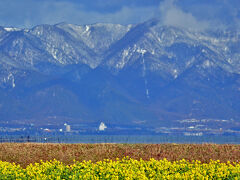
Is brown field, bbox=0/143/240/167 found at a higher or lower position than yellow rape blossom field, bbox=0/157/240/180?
higher

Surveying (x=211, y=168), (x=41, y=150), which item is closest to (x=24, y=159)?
(x=41, y=150)

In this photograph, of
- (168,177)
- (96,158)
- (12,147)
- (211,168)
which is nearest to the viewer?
(168,177)

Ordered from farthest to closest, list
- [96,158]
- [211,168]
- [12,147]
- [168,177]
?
1. [12,147]
2. [96,158]
3. [211,168]
4. [168,177]

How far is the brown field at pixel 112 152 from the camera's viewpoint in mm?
39406

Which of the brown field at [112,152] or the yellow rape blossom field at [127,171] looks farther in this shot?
the brown field at [112,152]

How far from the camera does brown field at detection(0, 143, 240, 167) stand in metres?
39.4

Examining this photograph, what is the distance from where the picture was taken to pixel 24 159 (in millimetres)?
39812

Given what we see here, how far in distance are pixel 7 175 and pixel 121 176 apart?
536 cm

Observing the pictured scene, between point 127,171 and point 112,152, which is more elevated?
point 112,152

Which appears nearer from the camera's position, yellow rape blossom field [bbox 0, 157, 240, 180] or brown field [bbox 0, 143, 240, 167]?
yellow rape blossom field [bbox 0, 157, 240, 180]

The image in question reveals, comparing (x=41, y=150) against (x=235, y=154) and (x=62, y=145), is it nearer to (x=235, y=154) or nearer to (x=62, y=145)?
(x=62, y=145)

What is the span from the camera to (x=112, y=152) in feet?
135

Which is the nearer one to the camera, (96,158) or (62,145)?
(96,158)

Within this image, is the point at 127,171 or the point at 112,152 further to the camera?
the point at 112,152
